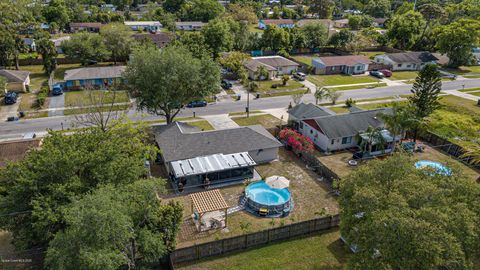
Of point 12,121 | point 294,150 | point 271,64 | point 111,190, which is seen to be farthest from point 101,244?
point 271,64

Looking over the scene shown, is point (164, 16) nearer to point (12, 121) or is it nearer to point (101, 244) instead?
point (12, 121)

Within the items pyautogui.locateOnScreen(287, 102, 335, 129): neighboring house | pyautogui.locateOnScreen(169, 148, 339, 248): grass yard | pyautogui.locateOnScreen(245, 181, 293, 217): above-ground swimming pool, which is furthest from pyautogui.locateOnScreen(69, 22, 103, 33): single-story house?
pyautogui.locateOnScreen(245, 181, 293, 217): above-ground swimming pool

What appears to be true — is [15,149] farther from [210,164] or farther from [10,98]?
[10,98]

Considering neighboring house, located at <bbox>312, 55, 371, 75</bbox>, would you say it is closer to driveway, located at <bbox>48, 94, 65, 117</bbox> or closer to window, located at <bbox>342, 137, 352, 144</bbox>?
window, located at <bbox>342, 137, 352, 144</bbox>

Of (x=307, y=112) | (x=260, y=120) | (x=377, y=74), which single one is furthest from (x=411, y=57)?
(x=260, y=120)

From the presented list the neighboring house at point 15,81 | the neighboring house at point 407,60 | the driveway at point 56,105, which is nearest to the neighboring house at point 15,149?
the driveway at point 56,105
